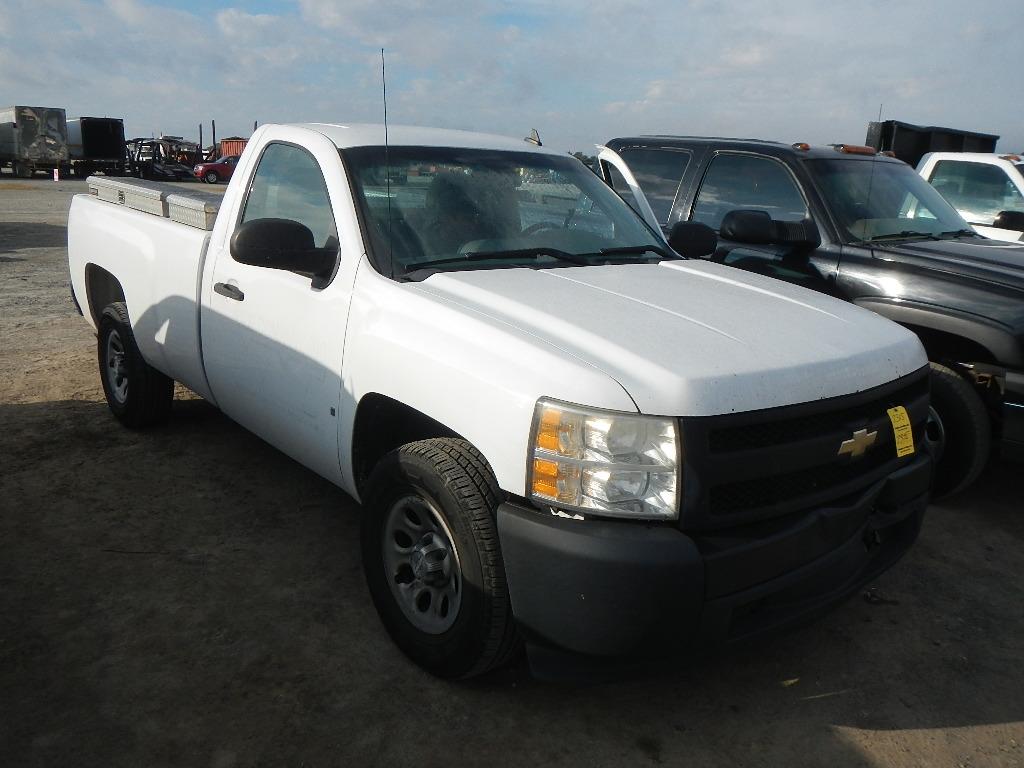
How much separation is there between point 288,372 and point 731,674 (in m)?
2.00

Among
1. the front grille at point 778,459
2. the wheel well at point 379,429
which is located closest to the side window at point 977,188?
the front grille at point 778,459

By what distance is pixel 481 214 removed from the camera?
3604 millimetres

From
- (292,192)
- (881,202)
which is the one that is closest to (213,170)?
(881,202)

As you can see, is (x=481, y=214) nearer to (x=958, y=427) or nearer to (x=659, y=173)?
(x=958, y=427)

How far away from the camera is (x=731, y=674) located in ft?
10.0

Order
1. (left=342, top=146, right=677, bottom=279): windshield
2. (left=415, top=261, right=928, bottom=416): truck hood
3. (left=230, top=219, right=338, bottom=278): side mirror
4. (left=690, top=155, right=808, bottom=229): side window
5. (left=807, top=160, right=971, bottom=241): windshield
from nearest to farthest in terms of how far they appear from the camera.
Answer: (left=415, top=261, right=928, bottom=416): truck hood
(left=230, top=219, right=338, bottom=278): side mirror
(left=342, top=146, right=677, bottom=279): windshield
(left=807, top=160, right=971, bottom=241): windshield
(left=690, top=155, right=808, bottom=229): side window

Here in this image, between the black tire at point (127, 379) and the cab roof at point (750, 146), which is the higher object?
the cab roof at point (750, 146)

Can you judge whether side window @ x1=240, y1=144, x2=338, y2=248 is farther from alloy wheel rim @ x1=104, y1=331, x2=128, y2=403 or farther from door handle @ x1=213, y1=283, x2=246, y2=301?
alloy wheel rim @ x1=104, y1=331, x2=128, y2=403

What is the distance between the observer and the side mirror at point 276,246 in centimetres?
321

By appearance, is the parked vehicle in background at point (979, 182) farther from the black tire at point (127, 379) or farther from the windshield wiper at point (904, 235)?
the black tire at point (127, 379)

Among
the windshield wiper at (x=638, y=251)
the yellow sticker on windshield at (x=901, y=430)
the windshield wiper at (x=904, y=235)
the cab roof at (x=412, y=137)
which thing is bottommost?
the yellow sticker on windshield at (x=901, y=430)

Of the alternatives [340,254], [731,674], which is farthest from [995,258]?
[340,254]

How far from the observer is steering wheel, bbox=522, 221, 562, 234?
12.1 feet

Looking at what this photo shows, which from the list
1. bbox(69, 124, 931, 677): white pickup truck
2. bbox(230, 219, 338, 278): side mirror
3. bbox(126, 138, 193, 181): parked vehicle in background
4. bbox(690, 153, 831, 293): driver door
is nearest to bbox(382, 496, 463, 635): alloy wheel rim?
bbox(69, 124, 931, 677): white pickup truck
